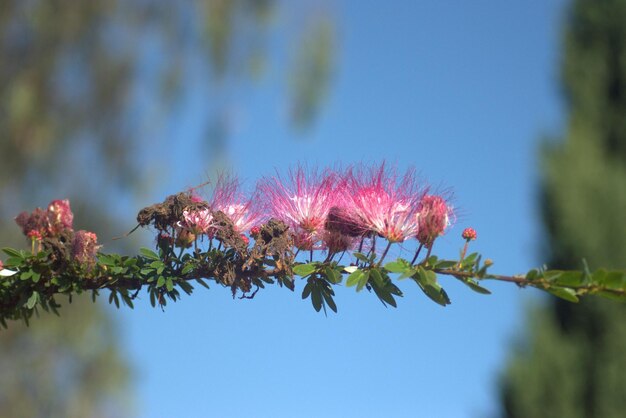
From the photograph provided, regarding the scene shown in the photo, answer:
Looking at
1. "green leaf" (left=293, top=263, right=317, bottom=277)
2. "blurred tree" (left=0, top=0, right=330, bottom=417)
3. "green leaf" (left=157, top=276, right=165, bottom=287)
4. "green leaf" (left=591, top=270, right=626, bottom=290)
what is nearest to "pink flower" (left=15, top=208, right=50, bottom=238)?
"green leaf" (left=157, top=276, right=165, bottom=287)

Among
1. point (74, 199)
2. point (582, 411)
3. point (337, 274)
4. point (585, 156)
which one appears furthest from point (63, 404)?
point (337, 274)

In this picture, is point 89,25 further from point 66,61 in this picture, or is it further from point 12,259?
point 12,259

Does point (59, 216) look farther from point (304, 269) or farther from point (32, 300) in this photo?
point (304, 269)

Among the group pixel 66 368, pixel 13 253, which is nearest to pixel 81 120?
pixel 66 368

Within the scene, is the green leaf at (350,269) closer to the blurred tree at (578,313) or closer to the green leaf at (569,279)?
the green leaf at (569,279)

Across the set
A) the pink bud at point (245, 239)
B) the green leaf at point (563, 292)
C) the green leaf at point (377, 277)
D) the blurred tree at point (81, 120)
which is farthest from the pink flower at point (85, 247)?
the blurred tree at point (81, 120)
